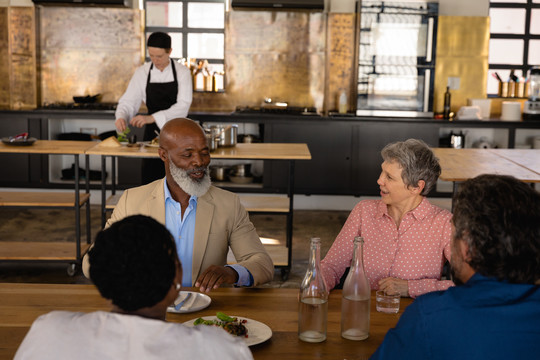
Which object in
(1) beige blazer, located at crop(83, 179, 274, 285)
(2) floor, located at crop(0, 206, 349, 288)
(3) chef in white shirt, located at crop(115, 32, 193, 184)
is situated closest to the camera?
(1) beige blazer, located at crop(83, 179, 274, 285)

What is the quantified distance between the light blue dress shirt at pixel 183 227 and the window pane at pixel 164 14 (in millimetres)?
5295

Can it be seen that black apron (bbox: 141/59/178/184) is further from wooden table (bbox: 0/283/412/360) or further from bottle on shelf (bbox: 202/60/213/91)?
wooden table (bbox: 0/283/412/360)

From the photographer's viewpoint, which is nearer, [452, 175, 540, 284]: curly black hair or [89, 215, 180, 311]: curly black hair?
[89, 215, 180, 311]: curly black hair

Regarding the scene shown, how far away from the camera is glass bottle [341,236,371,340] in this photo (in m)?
1.89

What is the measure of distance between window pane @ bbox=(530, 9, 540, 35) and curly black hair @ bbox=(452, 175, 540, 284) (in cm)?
686

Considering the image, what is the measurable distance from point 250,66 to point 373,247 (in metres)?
5.33

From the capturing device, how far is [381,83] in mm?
7125

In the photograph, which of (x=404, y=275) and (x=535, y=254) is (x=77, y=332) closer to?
(x=535, y=254)

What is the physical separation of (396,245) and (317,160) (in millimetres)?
4545

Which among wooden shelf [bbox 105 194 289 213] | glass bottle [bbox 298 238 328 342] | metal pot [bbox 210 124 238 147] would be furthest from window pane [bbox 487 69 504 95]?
glass bottle [bbox 298 238 328 342]

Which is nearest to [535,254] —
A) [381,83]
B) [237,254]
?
[237,254]

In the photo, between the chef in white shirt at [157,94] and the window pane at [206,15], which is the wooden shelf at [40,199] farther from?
the window pane at [206,15]

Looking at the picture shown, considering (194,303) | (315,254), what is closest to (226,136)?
(194,303)

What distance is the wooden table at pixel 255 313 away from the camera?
1.80 metres
